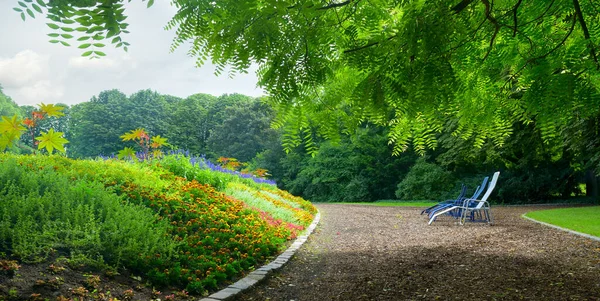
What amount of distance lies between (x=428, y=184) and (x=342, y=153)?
7.07 metres

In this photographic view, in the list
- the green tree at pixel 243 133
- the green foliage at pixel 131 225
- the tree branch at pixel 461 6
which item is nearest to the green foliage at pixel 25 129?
the green foliage at pixel 131 225

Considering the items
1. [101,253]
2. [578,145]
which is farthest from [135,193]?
[578,145]

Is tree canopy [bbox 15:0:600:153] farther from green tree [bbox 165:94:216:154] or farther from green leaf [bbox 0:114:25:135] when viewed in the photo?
green tree [bbox 165:94:216:154]

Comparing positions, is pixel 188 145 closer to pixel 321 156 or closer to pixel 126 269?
pixel 321 156

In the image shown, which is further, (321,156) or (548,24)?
(321,156)

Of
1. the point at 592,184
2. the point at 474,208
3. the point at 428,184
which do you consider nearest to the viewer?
the point at 474,208

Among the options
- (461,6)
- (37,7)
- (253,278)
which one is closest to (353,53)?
(461,6)

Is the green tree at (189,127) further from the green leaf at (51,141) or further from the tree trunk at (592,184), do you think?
the green leaf at (51,141)

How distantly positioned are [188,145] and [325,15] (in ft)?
131

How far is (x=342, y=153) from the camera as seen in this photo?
27422 mm

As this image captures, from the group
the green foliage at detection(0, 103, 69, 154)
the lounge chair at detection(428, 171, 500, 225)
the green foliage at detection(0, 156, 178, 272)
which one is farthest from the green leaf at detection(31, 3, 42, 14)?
the lounge chair at detection(428, 171, 500, 225)

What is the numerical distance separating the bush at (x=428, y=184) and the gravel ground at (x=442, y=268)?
13.6 metres

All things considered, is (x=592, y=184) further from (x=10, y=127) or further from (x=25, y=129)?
(x=10, y=127)

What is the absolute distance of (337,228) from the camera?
9547 millimetres
